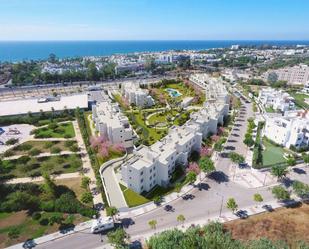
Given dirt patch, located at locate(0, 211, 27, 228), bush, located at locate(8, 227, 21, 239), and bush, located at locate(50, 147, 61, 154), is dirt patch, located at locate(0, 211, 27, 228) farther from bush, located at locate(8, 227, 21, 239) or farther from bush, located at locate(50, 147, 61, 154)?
bush, located at locate(50, 147, 61, 154)

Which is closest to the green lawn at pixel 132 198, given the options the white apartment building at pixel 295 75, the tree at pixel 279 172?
the tree at pixel 279 172

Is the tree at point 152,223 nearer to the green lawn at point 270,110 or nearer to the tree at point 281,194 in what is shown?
the tree at point 281,194

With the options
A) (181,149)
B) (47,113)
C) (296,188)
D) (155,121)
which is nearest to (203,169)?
(181,149)

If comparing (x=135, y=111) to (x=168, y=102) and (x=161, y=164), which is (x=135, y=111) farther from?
(x=161, y=164)

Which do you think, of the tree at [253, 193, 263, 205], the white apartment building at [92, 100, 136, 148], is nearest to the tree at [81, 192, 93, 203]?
the white apartment building at [92, 100, 136, 148]

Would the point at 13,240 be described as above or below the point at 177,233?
below

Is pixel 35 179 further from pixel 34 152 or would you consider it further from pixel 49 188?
pixel 34 152
